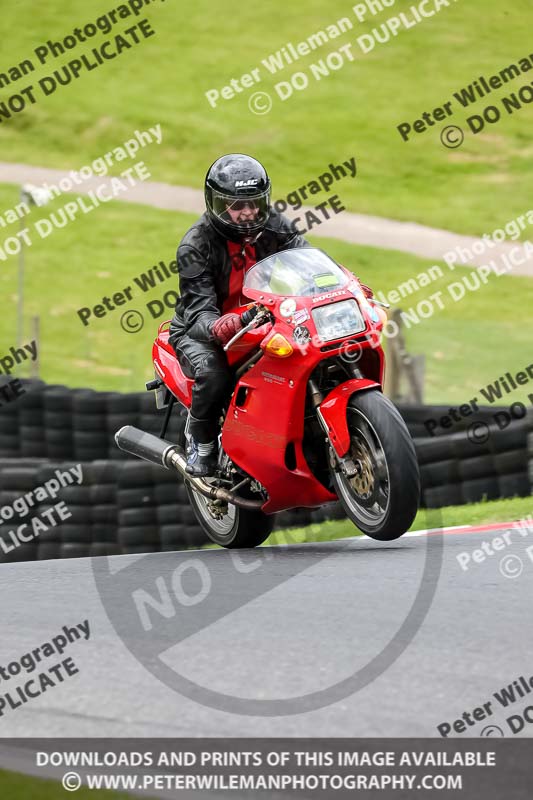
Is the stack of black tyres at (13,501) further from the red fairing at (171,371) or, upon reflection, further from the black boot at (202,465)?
the black boot at (202,465)

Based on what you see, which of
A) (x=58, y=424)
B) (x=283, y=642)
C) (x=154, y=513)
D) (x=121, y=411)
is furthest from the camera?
(x=58, y=424)

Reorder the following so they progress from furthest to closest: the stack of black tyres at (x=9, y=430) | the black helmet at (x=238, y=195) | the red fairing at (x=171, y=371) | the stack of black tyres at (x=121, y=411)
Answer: the stack of black tyres at (x=9, y=430) < the stack of black tyres at (x=121, y=411) < the red fairing at (x=171, y=371) < the black helmet at (x=238, y=195)

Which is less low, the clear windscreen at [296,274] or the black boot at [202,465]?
the clear windscreen at [296,274]

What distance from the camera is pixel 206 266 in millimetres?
6637

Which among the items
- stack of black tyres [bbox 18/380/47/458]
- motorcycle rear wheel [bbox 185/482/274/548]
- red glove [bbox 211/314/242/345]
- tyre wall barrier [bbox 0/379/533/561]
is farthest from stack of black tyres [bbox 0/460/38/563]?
red glove [bbox 211/314/242/345]

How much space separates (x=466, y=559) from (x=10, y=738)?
2944mm

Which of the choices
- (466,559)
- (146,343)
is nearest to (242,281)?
(466,559)

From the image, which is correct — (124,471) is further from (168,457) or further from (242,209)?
(242,209)

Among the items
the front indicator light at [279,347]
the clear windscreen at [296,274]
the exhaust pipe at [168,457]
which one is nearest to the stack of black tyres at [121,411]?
the exhaust pipe at [168,457]

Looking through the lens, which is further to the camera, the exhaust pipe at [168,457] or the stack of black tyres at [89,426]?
the stack of black tyres at [89,426]

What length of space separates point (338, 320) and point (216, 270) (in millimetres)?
1038

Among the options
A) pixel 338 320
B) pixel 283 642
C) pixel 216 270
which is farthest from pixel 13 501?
pixel 283 642

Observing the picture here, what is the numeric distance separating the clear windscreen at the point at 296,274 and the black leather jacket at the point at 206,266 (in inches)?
11.4

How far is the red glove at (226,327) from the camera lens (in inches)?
245
